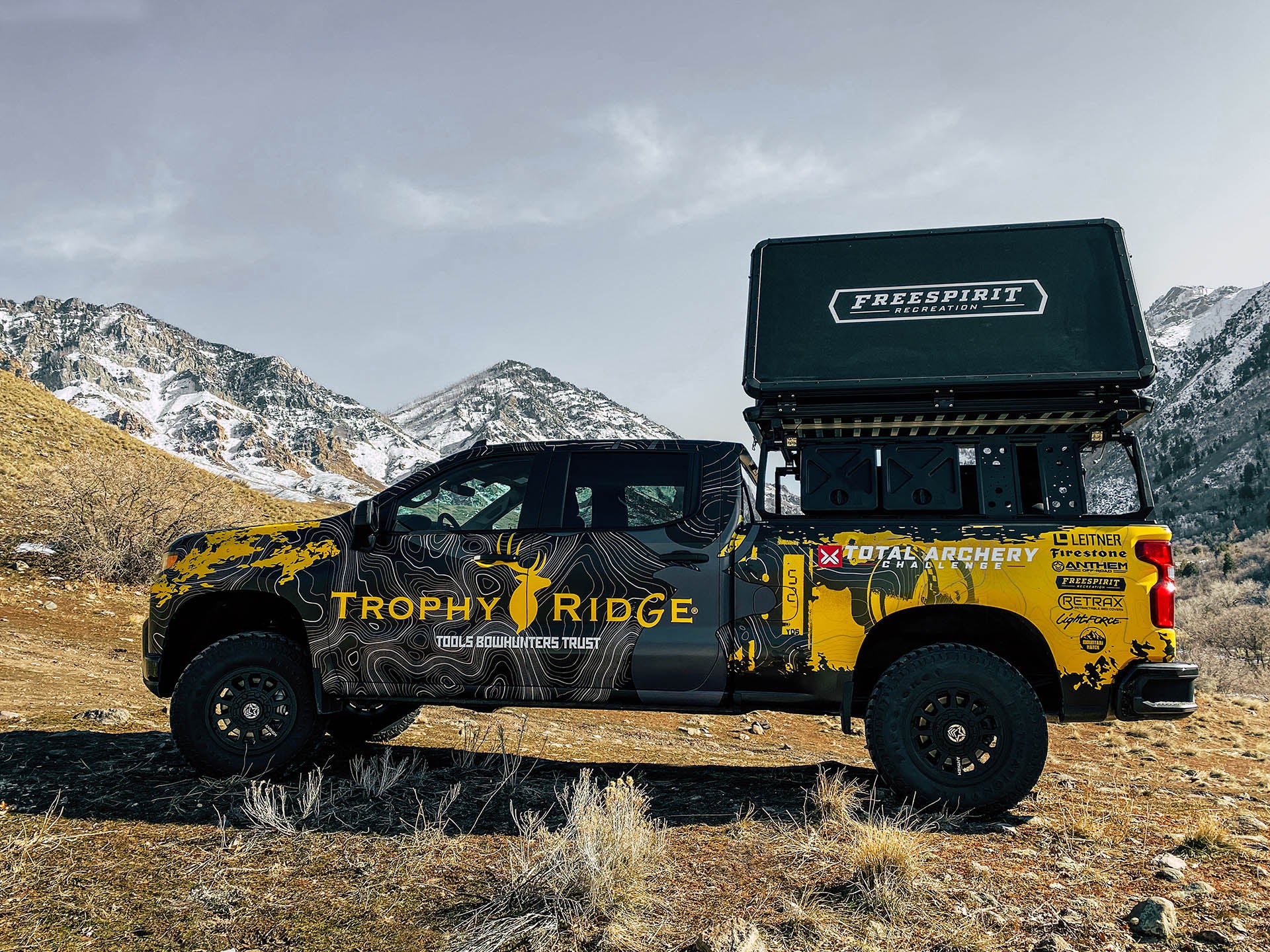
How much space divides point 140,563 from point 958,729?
16446 millimetres

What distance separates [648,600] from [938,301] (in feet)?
9.47

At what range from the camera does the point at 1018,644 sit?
488cm

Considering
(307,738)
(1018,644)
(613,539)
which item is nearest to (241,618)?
(307,738)

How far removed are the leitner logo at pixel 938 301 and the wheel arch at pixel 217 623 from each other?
4247 millimetres

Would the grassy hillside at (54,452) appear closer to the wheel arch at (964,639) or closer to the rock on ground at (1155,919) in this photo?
the wheel arch at (964,639)

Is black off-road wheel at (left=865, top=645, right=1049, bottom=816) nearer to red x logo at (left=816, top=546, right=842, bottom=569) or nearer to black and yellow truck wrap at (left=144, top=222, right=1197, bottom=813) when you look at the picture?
black and yellow truck wrap at (left=144, top=222, right=1197, bottom=813)

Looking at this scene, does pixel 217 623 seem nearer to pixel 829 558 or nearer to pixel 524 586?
pixel 524 586

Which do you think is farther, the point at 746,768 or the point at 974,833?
the point at 746,768

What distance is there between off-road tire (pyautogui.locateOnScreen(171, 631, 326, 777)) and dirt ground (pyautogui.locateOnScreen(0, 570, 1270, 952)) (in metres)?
0.22

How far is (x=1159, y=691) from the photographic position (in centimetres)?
437

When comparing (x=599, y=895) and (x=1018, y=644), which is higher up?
(x=1018, y=644)

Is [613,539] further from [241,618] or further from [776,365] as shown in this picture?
[241,618]

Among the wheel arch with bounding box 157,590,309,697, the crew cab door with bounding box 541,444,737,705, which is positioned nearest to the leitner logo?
the crew cab door with bounding box 541,444,737,705

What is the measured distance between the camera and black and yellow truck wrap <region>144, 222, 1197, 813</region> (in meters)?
4.50
